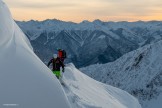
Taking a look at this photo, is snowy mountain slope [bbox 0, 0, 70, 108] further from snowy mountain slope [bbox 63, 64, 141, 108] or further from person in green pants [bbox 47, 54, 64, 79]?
person in green pants [bbox 47, 54, 64, 79]

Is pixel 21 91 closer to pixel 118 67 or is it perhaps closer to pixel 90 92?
pixel 90 92

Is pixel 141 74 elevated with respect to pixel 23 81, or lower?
lower

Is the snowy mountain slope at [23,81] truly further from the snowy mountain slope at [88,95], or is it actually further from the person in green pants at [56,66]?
the person in green pants at [56,66]

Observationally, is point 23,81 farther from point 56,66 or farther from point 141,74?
point 141,74

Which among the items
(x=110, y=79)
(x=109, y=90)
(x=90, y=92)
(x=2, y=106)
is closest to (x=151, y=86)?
(x=110, y=79)

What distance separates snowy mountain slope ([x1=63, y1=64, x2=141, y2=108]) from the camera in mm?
17995

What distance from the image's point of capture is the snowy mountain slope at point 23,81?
12.4 metres

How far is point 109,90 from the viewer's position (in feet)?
92.2

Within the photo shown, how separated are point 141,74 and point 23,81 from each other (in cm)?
8606

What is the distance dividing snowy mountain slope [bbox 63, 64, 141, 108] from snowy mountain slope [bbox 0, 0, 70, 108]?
116 inches

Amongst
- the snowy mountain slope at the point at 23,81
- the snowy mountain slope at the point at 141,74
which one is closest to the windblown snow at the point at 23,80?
the snowy mountain slope at the point at 23,81

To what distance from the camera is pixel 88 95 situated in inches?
Result: 848

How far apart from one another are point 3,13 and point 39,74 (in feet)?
18.4

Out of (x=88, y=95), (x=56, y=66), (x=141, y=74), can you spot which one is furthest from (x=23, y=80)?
(x=141, y=74)
